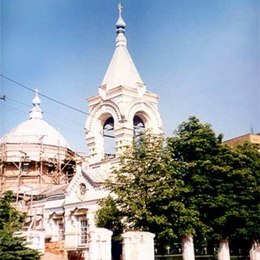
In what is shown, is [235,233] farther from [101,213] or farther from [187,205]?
[101,213]

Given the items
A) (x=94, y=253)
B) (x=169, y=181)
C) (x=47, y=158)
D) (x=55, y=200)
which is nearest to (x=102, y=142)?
(x=55, y=200)

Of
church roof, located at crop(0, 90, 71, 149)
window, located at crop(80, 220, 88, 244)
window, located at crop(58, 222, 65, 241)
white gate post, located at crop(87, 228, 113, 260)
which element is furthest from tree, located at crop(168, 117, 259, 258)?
church roof, located at crop(0, 90, 71, 149)

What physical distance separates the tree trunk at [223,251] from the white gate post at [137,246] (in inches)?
282

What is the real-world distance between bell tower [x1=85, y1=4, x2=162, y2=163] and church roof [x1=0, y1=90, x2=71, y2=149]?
9267 mm

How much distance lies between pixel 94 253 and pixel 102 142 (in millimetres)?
15493

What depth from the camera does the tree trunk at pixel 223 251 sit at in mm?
22047

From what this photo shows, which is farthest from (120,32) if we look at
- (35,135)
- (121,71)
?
(35,135)

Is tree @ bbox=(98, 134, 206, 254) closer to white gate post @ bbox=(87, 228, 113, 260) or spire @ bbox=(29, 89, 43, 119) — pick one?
white gate post @ bbox=(87, 228, 113, 260)

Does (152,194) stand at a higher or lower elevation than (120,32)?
lower

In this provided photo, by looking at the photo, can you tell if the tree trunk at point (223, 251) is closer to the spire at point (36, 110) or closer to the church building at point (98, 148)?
the church building at point (98, 148)

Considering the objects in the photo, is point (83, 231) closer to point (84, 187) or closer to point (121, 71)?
point (84, 187)

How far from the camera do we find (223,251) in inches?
873

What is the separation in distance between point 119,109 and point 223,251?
40.3ft

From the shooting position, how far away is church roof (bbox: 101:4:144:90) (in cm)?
3177
